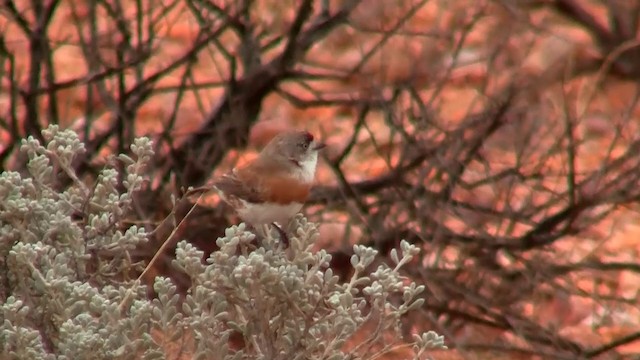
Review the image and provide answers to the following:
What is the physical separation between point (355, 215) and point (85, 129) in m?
1.12

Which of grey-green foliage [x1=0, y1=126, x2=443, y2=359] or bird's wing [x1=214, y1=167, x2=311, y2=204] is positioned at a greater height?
bird's wing [x1=214, y1=167, x2=311, y2=204]

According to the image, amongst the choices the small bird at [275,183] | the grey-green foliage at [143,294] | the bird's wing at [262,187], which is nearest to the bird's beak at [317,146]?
the small bird at [275,183]

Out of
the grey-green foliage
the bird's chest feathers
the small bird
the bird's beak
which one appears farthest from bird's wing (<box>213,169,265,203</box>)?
the grey-green foliage

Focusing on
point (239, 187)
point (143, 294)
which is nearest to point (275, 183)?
point (239, 187)

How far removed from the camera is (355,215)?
5449 millimetres

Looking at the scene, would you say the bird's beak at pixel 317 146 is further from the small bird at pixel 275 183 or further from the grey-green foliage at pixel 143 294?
the grey-green foliage at pixel 143 294

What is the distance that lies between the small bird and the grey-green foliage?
0.80 metres

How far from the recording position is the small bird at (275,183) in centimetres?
398

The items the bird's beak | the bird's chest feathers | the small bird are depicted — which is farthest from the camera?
the bird's beak

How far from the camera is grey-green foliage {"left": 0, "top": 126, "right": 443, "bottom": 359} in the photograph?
284 centimetres

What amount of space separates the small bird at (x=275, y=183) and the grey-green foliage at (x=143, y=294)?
2.63 feet

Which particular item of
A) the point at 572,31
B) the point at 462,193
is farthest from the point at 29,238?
the point at 572,31

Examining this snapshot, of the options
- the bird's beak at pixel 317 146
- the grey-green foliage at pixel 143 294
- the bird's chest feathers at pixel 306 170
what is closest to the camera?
the grey-green foliage at pixel 143 294

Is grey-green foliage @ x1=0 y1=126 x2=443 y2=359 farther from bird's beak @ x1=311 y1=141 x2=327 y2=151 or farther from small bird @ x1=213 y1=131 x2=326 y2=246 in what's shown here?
bird's beak @ x1=311 y1=141 x2=327 y2=151
